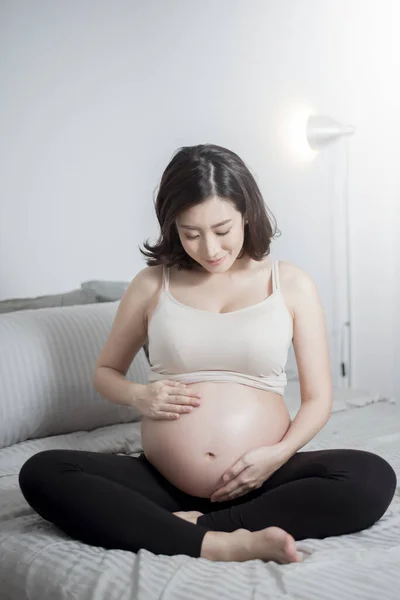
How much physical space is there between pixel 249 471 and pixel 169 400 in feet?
0.63

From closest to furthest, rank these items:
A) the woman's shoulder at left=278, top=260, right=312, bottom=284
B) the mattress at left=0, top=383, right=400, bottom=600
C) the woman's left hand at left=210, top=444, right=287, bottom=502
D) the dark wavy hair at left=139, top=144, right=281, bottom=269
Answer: the mattress at left=0, top=383, right=400, bottom=600 < the woman's left hand at left=210, top=444, right=287, bottom=502 < the dark wavy hair at left=139, top=144, right=281, bottom=269 < the woman's shoulder at left=278, top=260, right=312, bottom=284

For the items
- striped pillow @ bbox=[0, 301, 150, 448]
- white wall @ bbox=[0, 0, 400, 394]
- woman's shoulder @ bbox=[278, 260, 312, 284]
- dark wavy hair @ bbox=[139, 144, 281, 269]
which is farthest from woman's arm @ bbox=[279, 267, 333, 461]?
white wall @ bbox=[0, 0, 400, 394]

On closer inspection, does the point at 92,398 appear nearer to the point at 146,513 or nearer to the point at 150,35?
the point at 146,513

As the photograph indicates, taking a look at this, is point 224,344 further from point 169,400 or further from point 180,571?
point 180,571

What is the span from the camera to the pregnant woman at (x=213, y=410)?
129 centimetres

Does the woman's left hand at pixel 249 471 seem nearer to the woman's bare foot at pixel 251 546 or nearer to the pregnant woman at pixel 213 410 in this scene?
the pregnant woman at pixel 213 410

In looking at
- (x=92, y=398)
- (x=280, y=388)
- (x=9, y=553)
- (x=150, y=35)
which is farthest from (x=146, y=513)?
(x=150, y=35)

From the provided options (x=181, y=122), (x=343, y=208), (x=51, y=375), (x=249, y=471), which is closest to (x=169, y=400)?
(x=249, y=471)

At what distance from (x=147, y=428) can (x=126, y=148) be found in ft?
4.49

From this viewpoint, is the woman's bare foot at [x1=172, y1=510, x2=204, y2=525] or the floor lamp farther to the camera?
the floor lamp

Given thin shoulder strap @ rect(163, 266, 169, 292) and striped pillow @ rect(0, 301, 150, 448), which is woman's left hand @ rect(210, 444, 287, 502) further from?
striped pillow @ rect(0, 301, 150, 448)

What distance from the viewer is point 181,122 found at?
2799 mm

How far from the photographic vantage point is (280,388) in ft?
5.08

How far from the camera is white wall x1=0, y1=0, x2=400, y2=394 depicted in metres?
2.42
